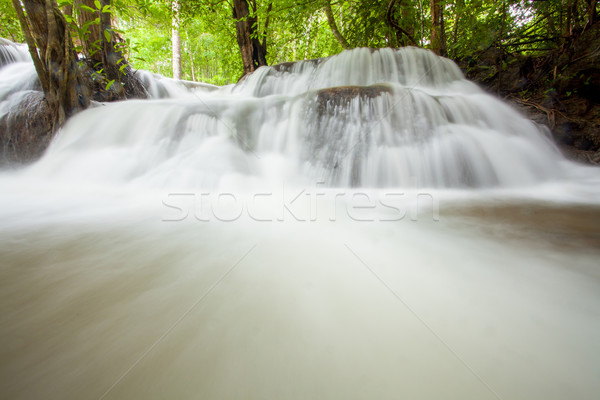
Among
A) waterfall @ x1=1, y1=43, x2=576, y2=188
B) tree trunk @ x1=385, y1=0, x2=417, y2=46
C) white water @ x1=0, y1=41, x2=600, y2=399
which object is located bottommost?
white water @ x1=0, y1=41, x2=600, y2=399

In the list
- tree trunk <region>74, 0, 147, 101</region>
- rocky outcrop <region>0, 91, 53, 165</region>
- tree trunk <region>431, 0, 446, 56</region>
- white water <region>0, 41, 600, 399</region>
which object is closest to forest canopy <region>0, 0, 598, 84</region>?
A: tree trunk <region>431, 0, 446, 56</region>

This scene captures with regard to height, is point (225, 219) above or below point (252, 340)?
above

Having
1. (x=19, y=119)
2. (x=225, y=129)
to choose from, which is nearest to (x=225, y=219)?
(x=225, y=129)

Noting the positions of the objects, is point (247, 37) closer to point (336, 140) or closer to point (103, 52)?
point (103, 52)

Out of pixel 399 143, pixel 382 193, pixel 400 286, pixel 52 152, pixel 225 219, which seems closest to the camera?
pixel 400 286

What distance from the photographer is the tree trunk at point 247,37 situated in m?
6.01

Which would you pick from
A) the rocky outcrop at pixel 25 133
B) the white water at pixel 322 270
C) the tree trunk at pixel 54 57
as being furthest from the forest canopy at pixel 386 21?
the white water at pixel 322 270

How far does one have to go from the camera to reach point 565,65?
3664 millimetres

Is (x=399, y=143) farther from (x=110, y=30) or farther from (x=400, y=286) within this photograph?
(x=110, y=30)

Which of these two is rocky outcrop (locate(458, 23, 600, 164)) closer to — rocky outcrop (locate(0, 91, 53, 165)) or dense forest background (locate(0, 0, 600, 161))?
dense forest background (locate(0, 0, 600, 161))

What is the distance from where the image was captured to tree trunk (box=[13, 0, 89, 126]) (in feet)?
9.53

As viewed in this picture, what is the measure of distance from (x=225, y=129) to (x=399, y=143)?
2.21 m

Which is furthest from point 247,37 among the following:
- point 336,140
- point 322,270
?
point 322,270

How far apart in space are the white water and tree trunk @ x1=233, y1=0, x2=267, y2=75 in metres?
4.49
